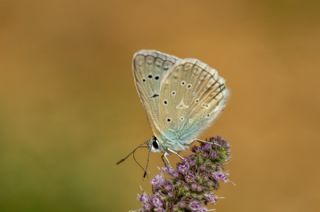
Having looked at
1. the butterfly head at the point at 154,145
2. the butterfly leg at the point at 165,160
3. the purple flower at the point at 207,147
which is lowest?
the purple flower at the point at 207,147

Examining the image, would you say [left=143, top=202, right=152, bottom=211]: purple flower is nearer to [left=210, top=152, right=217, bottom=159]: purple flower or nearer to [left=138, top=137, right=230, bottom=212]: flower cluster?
[left=138, top=137, right=230, bottom=212]: flower cluster

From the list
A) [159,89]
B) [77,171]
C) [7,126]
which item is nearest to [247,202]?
[77,171]

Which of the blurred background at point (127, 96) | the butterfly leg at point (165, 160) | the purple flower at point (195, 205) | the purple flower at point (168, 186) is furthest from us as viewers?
the blurred background at point (127, 96)

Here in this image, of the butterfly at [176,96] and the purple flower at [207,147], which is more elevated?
the butterfly at [176,96]

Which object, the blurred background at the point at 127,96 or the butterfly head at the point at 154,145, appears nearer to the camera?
the butterfly head at the point at 154,145

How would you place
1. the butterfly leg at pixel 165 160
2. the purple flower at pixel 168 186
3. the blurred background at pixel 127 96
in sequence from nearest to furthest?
the purple flower at pixel 168 186 < the butterfly leg at pixel 165 160 < the blurred background at pixel 127 96

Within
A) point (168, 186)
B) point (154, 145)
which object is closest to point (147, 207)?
point (168, 186)

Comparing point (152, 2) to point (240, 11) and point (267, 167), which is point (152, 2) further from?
point (267, 167)

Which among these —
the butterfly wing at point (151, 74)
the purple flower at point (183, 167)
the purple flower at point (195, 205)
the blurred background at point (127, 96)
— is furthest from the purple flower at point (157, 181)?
the blurred background at point (127, 96)

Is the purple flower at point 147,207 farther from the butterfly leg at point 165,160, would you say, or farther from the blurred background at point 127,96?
the blurred background at point 127,96
